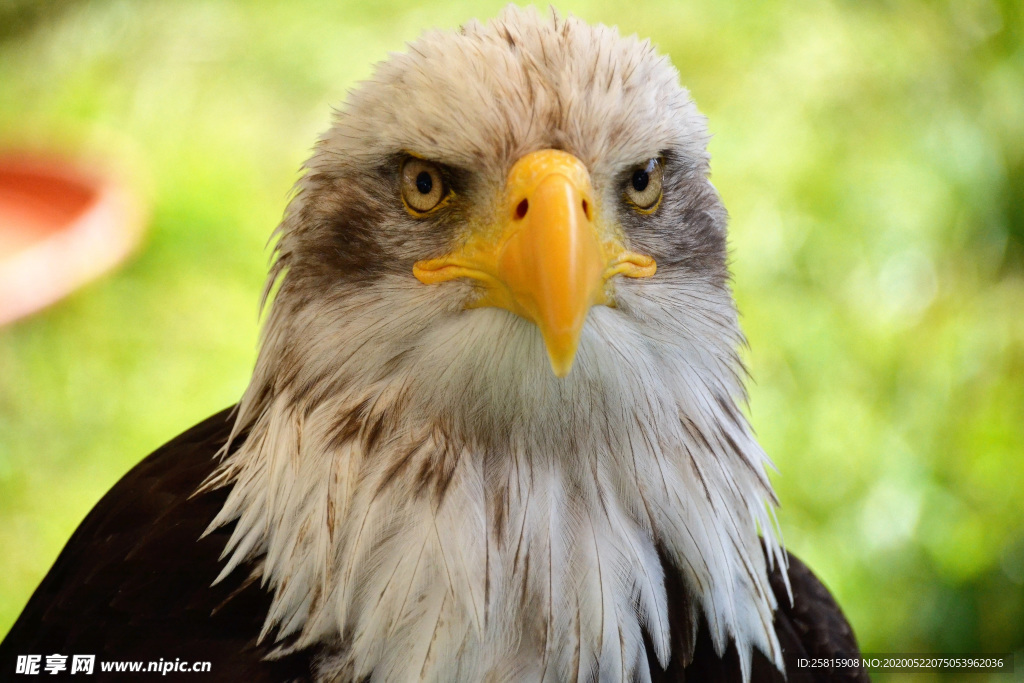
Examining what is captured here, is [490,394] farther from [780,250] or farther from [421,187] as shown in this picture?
[780,250]

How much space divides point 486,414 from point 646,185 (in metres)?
0.25

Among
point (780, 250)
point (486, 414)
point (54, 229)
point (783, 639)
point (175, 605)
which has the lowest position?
point (783, 639)

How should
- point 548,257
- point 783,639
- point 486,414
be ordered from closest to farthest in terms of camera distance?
point 548,257 → point 486,414 → point 783,639

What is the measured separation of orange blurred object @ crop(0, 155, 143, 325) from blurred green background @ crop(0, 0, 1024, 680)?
0.06 meters

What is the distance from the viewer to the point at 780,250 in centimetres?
259

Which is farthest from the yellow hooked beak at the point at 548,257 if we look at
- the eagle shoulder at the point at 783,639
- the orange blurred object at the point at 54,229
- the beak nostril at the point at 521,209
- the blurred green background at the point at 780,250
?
the orange blurred object at the point at 54,229

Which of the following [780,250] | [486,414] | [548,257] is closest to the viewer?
[548,257]

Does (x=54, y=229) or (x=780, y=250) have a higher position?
(x=54, y=229)

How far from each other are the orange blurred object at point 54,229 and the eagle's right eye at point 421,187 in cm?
182

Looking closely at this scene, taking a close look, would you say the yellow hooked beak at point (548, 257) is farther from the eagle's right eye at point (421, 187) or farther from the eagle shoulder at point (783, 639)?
the eagle shoulder at point (783, 639)

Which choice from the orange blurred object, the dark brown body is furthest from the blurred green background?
the dark brown body

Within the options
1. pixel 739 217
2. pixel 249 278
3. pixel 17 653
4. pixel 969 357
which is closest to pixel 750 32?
pixel 739 217

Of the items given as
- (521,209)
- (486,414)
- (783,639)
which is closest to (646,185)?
(521,209)

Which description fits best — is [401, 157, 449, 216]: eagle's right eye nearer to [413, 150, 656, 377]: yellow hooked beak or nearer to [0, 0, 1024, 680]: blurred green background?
[413, 150, 656, 377]: yellow hooked beak
